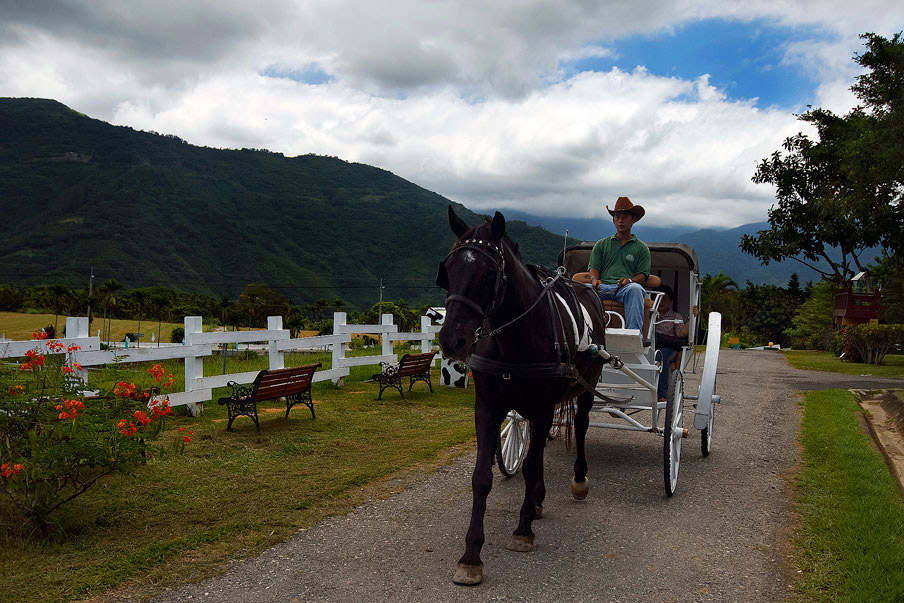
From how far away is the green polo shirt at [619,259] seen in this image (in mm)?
6137

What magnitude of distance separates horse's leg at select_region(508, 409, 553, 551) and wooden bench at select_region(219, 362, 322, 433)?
4.88 m

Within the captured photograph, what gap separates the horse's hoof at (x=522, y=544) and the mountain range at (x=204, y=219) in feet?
251

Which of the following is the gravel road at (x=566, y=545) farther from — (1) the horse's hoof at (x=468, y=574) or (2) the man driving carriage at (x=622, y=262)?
(2) the man driving carriage at (x=622, y=262)

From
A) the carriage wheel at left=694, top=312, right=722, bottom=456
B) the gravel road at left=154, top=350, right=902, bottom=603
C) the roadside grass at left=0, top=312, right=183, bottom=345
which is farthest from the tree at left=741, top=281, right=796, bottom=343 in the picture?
the roadside grass at left=0, top=312, right=183, bottom=345

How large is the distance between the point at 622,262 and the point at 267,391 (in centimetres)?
513

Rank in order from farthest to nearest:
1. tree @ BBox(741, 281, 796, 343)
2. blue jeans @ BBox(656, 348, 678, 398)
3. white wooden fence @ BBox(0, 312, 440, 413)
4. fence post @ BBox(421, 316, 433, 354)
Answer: tree @ BBox(741, 281, 796, 343) → fence post @ BBox(421, 316, 433, 354) → white wooden fence @ BBox(0, 312, 440, 413) → blue jeans @ BBox(656, 348, 678, 398)

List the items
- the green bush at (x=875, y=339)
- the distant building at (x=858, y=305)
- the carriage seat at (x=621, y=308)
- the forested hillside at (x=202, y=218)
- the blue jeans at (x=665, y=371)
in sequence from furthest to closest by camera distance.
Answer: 1. the forested hillside at (x=202, y=218)
2. the distant building at (x=858, y=305)
3. the green bush at (x=875, y=339)
4. the blue jeans at (x=665, y=371)
5. the carriage seat at (x=621, y=308)

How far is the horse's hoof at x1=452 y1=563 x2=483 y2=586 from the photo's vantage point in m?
3.62

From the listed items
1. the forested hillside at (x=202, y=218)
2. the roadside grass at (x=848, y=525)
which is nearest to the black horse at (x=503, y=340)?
the roadside grass at (x=848, y=525)

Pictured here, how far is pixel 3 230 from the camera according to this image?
115 m

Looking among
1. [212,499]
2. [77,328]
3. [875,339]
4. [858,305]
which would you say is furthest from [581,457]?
[858,305]

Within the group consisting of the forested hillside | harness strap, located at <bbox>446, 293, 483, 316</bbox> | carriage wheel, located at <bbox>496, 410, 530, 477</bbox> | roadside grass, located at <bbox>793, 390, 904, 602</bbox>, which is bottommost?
roadside grass, located at <bbox>793, 390, 904, 602</bbox>

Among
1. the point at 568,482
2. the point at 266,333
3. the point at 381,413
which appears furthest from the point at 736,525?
the point at 266,333

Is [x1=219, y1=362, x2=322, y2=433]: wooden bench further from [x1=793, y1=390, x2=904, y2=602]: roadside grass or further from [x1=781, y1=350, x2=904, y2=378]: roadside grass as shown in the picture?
[x1=781, y1=350, x2=904, y2=378]: roadside grass
